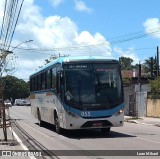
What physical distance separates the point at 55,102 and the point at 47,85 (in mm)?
2426

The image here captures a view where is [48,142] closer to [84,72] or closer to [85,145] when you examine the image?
[85,145]

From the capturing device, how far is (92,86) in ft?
60.6

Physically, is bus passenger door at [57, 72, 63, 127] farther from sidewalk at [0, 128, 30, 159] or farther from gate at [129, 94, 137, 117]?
gate at [129, 94, 137, 117]

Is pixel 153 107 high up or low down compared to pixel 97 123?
up

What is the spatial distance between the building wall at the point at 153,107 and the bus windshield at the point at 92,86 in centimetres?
1754

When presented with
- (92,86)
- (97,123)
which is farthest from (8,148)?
(92,86)

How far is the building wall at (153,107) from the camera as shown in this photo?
117 feet

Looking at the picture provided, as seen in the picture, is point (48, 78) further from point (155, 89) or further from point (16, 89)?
point (16, 89)

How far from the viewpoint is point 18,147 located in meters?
14.9

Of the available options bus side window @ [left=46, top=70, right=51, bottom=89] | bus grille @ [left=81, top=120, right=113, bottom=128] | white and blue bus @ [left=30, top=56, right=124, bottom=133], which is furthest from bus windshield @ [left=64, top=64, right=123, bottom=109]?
bus side window @ [left=46, top=70, right=51, bottom=89]

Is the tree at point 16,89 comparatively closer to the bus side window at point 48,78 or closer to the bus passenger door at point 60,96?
the bus side window at point 48,78

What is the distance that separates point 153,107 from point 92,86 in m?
19.0

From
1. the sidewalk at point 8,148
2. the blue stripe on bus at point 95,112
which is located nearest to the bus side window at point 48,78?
the blue stripe on bus at point 95,112

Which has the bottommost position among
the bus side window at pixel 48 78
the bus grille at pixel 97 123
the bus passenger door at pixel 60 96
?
the bus grille at pixel 97 123
